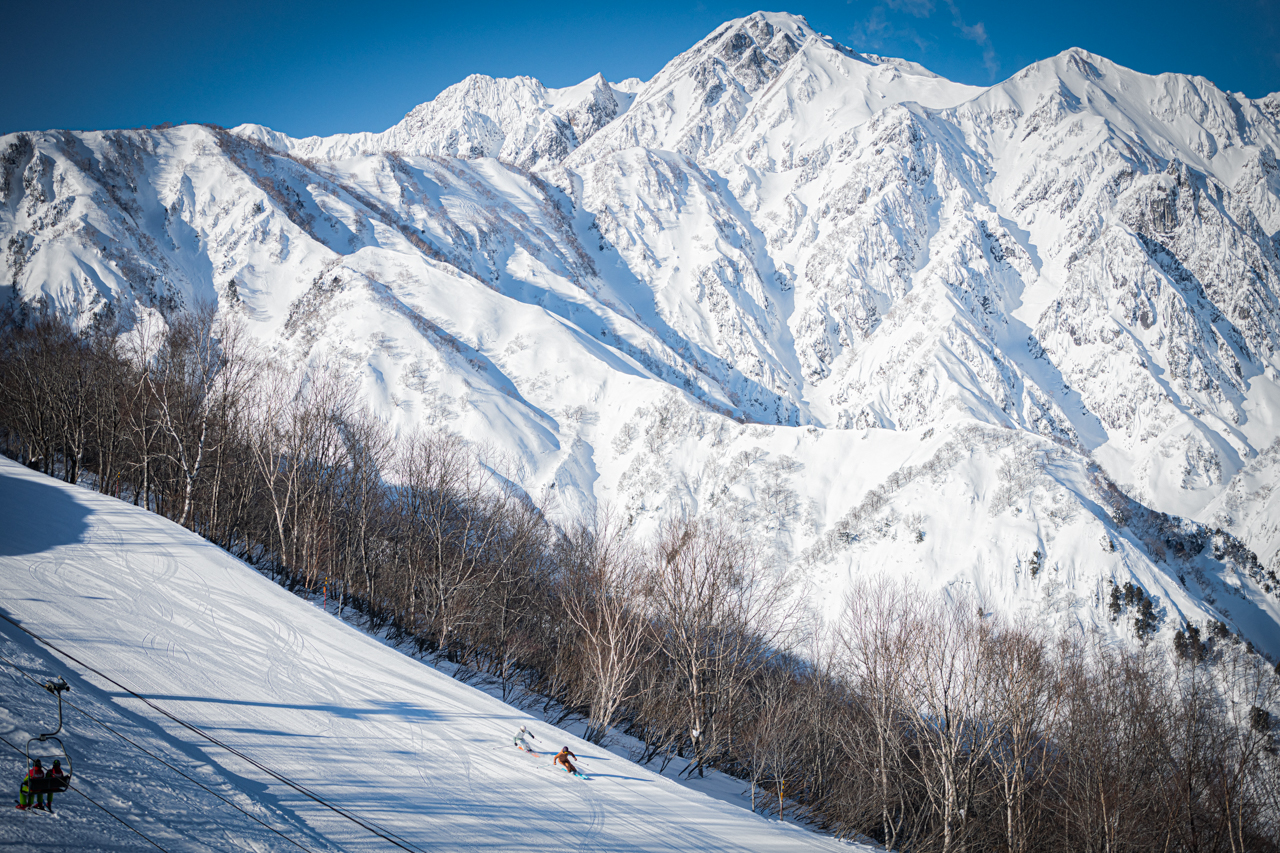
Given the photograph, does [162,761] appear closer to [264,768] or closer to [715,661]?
[264,768]

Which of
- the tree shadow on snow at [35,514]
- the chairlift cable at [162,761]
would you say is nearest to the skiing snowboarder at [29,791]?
the chairlift cable at [162,761]

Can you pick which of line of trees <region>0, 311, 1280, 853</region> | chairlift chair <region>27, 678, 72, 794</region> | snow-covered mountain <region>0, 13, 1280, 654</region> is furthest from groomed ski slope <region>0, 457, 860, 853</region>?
snow-covered mountain <region>0, 13, 1280, 654</region>

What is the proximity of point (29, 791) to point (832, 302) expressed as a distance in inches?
5425

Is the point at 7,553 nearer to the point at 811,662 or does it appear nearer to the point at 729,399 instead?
the point at 811,662

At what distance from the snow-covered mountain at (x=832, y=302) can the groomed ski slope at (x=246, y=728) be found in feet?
109

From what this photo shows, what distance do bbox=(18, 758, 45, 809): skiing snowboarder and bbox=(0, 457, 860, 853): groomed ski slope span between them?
0.12 meters

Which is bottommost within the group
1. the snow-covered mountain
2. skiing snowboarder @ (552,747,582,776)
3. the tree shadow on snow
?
skiing snowboarder @ (552,747,582,776)

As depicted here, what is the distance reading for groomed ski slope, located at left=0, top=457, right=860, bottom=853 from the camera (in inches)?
292

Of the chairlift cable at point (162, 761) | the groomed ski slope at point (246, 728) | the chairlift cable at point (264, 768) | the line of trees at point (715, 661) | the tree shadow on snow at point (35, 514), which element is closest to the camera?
the groomed ski slope at point (246, 728)

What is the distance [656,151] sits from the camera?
157 metres

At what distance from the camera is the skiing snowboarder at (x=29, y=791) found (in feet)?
19.7

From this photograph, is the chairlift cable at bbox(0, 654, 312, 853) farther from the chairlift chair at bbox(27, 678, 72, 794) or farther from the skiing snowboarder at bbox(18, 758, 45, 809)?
the skiing snowboarder at bbox(18, 758, 45, 809)

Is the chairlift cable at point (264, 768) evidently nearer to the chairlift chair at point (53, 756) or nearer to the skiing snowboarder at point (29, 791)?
the chairlift chair at point (53, 756)

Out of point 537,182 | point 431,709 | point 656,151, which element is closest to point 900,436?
point 431,709
